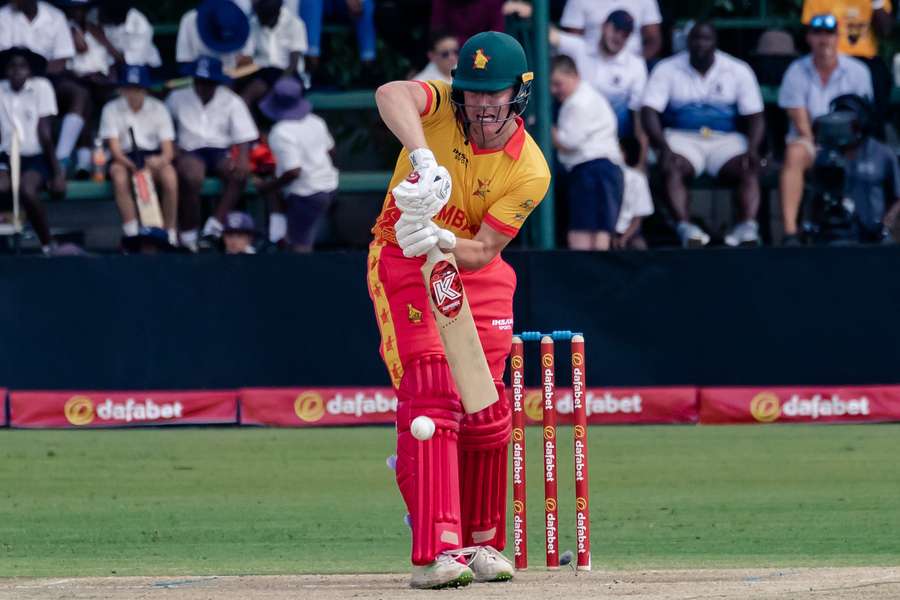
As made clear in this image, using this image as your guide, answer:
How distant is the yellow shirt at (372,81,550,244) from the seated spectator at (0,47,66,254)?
7978 mm

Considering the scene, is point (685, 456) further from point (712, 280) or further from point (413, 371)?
point (413, 371)

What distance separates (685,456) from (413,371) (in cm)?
539

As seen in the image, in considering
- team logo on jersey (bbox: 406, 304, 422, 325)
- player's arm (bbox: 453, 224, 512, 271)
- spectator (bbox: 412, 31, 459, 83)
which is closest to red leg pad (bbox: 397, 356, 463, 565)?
team logo on jersey (bbox: 406, 304, 422, 325)

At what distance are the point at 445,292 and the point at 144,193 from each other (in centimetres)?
802

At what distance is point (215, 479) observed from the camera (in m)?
9.92

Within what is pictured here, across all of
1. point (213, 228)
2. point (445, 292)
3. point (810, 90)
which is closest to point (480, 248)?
point (445, 292)

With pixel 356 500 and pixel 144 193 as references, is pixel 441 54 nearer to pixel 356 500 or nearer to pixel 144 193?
pixel 144 193

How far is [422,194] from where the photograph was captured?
209 inches

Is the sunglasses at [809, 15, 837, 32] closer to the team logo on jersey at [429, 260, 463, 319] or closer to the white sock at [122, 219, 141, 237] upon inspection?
the white sock at [122, 219, 141, 237]

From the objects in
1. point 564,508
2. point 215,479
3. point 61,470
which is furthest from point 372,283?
point 61,470

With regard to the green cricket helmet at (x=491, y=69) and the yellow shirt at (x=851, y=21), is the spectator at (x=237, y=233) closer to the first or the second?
the yellow shirt at (x=851, y=21)

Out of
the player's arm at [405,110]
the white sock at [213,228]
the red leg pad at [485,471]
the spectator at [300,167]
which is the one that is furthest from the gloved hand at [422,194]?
the white sock at [213,228]

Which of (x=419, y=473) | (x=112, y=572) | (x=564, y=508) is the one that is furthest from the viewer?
(x=564, y=508)

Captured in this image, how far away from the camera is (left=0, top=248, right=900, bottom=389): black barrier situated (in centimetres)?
1235
